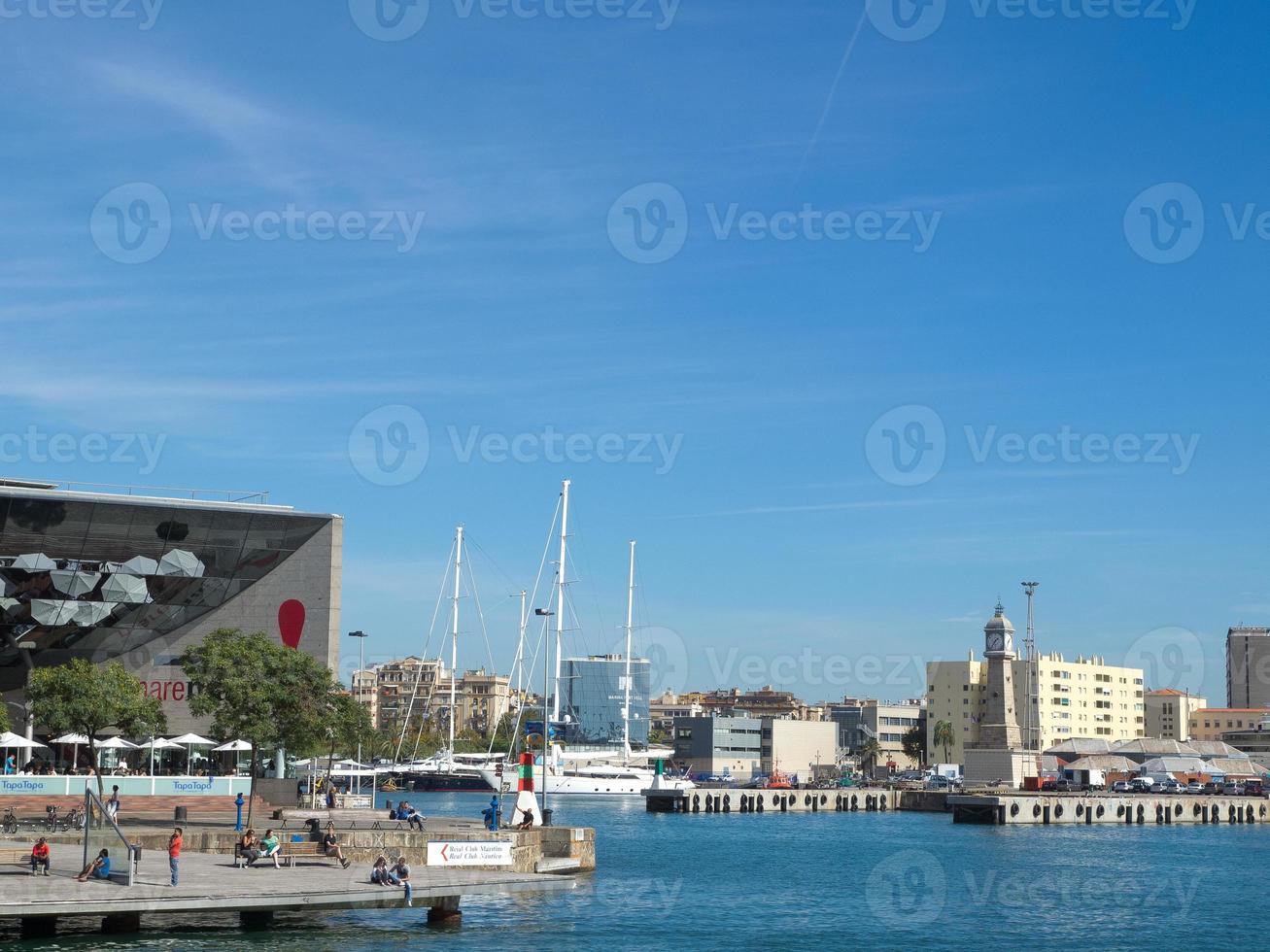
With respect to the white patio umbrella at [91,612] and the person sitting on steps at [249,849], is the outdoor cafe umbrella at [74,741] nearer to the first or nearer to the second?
the white patio umbrella at [91,612]

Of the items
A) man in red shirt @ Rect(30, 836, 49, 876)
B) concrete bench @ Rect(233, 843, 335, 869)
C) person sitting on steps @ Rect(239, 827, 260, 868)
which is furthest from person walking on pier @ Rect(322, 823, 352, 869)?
man in red shirt @ Rect(30, 836, 49, 876)

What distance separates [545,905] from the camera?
49406mm

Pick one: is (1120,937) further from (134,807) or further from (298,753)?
(134,807)

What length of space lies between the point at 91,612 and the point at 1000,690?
354 ft

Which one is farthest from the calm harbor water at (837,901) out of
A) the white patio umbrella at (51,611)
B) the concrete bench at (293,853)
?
the white patio umbrella at (51,611)

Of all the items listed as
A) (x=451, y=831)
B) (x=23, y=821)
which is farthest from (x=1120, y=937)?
(x=23, y=821)

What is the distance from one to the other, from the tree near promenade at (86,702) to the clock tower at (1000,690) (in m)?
112

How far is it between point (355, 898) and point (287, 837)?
32.0 feet

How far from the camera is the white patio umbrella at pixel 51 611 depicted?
6969 centimetres

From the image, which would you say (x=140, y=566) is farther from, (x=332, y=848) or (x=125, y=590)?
(x=332, y=848)

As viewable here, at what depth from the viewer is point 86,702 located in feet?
184

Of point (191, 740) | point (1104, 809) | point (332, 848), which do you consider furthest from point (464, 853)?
point (1104, 809)

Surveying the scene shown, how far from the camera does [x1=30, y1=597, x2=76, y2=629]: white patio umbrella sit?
69.7m

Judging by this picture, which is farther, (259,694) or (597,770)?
(597,770)
